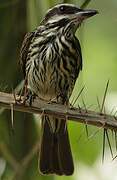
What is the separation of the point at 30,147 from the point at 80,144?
488 mm

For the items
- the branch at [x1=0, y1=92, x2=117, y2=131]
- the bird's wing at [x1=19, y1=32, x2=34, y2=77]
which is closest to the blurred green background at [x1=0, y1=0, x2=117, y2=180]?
the bird's wing at [x1=19, y1=32, x2=34, y2=77]

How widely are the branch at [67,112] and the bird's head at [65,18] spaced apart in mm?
1214

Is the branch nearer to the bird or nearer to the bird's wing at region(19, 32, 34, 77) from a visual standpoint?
the bird

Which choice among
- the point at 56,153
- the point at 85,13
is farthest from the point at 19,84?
the point at 56,153

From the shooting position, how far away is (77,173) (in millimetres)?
2418

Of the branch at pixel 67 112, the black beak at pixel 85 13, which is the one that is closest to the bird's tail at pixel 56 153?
the black beak at pixel 85 13

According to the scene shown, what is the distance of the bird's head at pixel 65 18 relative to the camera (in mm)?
2454

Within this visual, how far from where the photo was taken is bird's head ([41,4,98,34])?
8.05 ft

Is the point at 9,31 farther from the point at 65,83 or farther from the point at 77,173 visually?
the point at 77,173

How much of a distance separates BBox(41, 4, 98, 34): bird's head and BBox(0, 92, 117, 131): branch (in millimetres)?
1214

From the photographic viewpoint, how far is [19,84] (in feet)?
6.41

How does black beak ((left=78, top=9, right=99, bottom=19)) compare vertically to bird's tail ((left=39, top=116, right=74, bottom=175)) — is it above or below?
above

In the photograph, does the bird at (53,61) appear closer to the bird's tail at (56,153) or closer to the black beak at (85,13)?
the bird's tail at (56,153)

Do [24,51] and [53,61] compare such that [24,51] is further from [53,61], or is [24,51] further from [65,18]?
[65,18]
